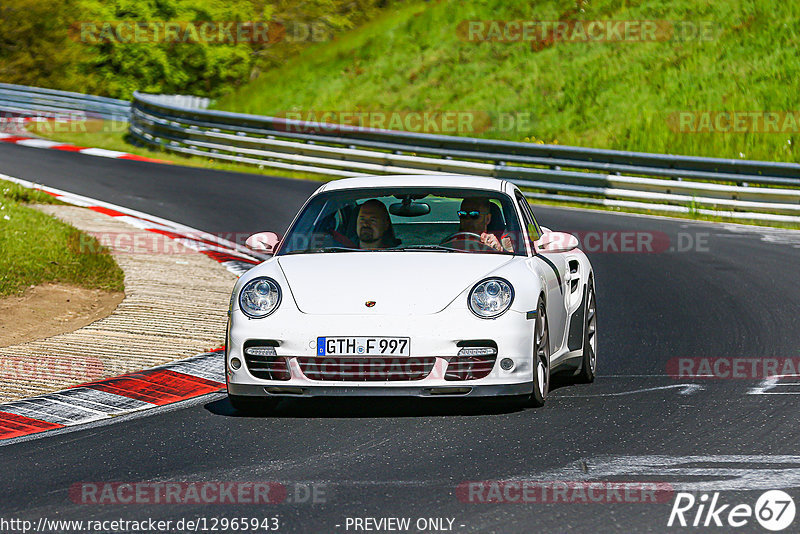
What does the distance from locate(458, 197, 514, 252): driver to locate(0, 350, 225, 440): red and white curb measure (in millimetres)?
1899

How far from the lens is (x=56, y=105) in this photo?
1308 inches

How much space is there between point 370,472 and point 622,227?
40.1ft

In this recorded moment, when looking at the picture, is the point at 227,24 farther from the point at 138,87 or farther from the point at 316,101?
the point at 316,101

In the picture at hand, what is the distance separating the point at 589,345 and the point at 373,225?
65.2 inches

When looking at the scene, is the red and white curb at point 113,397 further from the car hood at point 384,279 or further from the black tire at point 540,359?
the black tire at point 540,359

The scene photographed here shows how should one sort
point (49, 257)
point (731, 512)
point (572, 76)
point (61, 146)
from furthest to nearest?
point (572, 76), point (61, 146), point (49, 257), point (731, 512)

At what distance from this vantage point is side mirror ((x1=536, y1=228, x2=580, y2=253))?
7.61m

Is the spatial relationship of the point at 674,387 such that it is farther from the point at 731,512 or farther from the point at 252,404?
the point at 731,512

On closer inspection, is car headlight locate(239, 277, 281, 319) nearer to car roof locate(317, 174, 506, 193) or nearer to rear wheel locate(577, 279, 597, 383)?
car roof locate(317, 174, 506, 193)

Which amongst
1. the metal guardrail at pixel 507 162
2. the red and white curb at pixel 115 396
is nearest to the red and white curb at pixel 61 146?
the metal guardrail at pixel 507 162

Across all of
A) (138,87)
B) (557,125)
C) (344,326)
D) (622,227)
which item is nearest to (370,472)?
(344,326)

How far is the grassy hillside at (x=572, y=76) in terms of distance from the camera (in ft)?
84.1

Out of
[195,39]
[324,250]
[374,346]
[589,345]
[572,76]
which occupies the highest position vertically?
[195,39]

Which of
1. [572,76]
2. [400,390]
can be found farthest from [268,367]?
[572,76]
